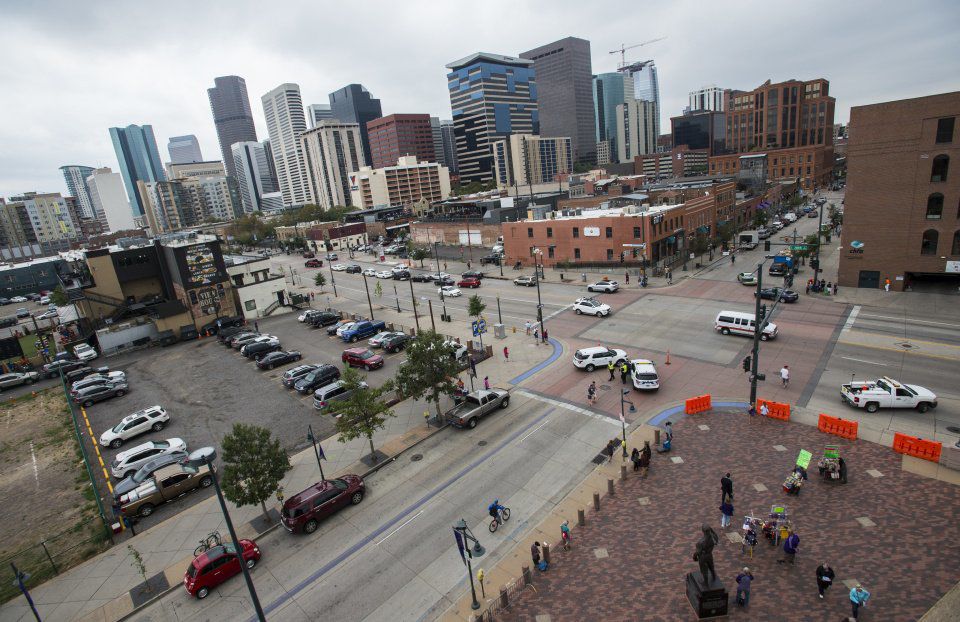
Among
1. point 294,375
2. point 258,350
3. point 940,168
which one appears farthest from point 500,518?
point 940,168

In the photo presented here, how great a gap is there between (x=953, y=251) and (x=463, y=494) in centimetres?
4767

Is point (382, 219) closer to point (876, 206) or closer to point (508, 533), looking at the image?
point (876, 206)

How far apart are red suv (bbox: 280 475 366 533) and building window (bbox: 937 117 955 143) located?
52.2m

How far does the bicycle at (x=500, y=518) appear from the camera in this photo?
17.6 m

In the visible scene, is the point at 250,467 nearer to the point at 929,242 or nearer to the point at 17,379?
the point at 17,379

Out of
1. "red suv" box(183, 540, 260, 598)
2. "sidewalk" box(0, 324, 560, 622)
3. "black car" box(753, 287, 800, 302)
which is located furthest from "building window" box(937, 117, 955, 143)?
"red suv" box(183, 540, 260, 598)

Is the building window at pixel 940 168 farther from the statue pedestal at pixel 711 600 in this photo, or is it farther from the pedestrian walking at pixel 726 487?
the statue pedestal at pixel 711 600

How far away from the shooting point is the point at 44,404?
1518 inches

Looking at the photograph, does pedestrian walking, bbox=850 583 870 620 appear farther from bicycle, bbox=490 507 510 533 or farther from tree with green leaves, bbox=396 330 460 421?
tree with green leaves, bbox=396 330 460 421

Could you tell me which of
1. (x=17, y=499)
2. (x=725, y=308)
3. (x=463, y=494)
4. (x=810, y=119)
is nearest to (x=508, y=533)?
(x=463, y=494)

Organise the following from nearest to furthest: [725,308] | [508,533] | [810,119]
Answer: [508,533], [725,308], [810,119]

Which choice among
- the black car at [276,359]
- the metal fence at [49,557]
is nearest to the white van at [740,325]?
the black car at [276,359]

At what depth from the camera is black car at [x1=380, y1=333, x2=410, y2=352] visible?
130 ft

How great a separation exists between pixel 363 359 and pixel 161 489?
16380mm
